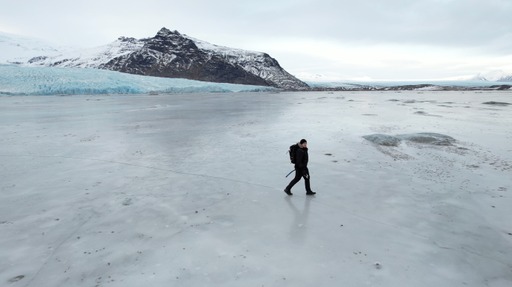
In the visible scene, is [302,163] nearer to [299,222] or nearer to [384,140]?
[299,222]

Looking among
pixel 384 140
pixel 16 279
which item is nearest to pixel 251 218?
pixel 16 279

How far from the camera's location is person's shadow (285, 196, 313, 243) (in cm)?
665

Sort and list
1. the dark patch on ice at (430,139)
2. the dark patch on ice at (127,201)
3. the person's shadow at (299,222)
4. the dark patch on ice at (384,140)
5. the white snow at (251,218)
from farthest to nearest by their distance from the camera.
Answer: the dark patch on ice at (430,139), the dark patch on ice at (384,140), the dark patch on ice at (127,201), the person's shadow at (299,222), the white snow at (251,218)

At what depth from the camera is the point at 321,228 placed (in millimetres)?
7070

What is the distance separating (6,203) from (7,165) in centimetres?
475

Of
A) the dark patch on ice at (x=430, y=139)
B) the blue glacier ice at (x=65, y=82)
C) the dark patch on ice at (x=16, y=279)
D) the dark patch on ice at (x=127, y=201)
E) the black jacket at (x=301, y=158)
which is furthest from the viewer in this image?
the blue glacier ice at (x=65, y=82)

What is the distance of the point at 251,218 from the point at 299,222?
1.07 meters

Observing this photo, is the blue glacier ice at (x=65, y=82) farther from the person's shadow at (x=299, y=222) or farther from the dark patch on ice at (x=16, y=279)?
the person's shadow at (x=299, y=222)

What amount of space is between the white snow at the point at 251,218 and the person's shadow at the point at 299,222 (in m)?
0.04

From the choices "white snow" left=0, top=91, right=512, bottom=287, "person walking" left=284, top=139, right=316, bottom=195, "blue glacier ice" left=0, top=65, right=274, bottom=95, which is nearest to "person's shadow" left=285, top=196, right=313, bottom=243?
"white snow" left=0, top=91, right=512, bottom=287

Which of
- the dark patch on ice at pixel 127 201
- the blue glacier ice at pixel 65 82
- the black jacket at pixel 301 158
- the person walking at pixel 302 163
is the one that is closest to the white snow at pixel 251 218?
the dark patch on ice at pixel 127 201

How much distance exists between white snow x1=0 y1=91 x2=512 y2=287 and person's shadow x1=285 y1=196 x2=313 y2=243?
42mm

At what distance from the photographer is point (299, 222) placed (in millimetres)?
7379

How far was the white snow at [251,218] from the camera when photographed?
17.9 ft
